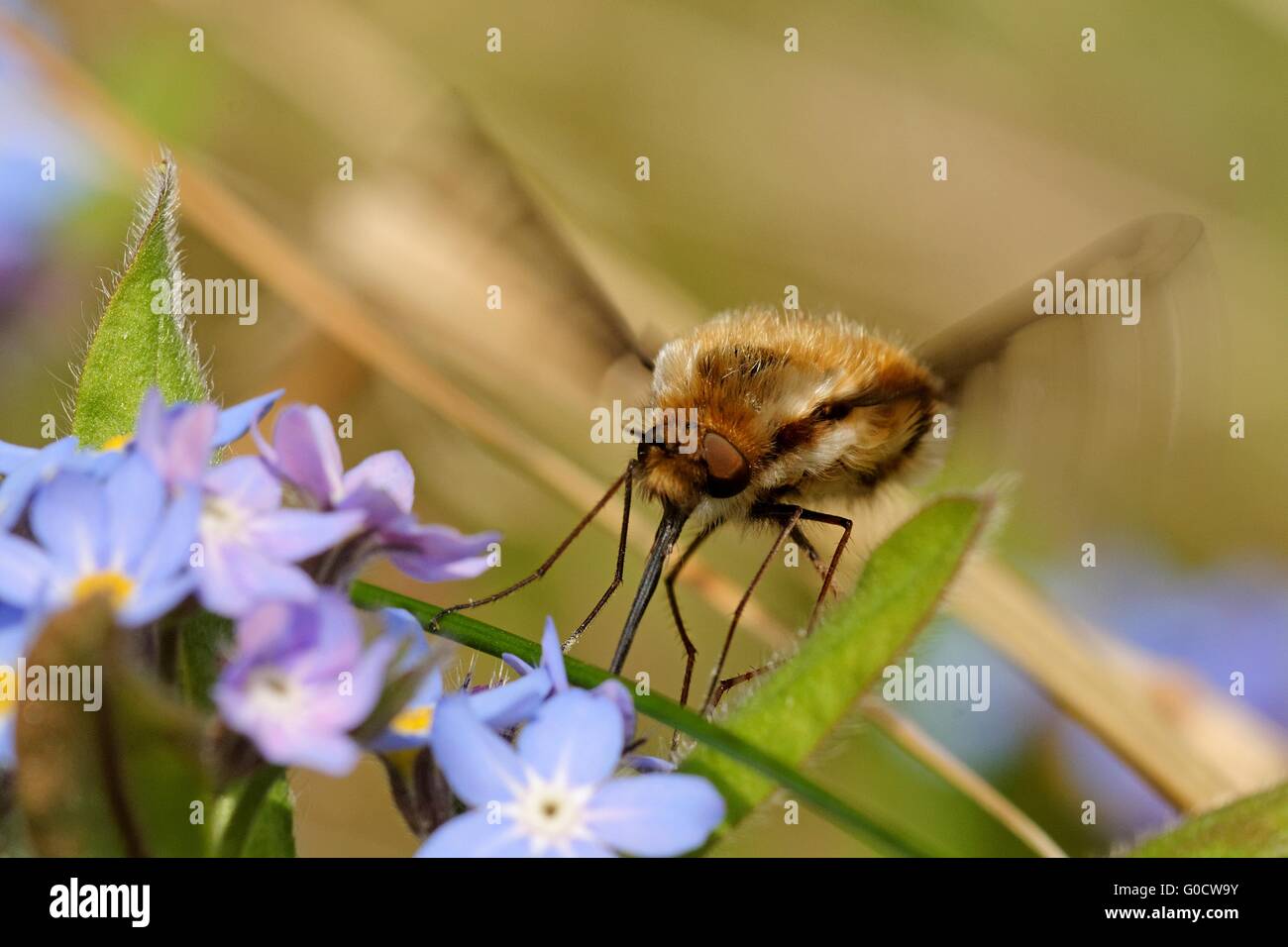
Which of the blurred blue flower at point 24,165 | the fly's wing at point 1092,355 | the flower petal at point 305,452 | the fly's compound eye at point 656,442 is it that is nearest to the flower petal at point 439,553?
the flower petal at point 305,452

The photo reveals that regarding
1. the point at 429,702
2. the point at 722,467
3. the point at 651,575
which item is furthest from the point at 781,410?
the point at 429,702

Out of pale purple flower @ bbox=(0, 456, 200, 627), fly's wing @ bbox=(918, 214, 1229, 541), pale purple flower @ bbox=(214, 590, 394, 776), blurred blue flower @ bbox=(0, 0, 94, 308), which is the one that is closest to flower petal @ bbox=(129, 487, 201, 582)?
pale purple flower @ bbox=(0, 456, 200, 627)

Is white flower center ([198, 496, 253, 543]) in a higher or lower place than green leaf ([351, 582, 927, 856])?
higher

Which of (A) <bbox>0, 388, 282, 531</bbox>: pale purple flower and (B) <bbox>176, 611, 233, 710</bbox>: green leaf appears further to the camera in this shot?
(B) <bbox>176, 611, 233, 710</bbox>: green leaf

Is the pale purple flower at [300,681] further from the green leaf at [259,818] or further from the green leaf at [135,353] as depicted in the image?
the green leaf at [135,353]

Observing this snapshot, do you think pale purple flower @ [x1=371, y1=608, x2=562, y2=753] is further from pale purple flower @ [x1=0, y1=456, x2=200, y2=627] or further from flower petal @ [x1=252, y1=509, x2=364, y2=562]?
pale purple flower @ [x1=0, y1=456, x2=200, y2=627]
